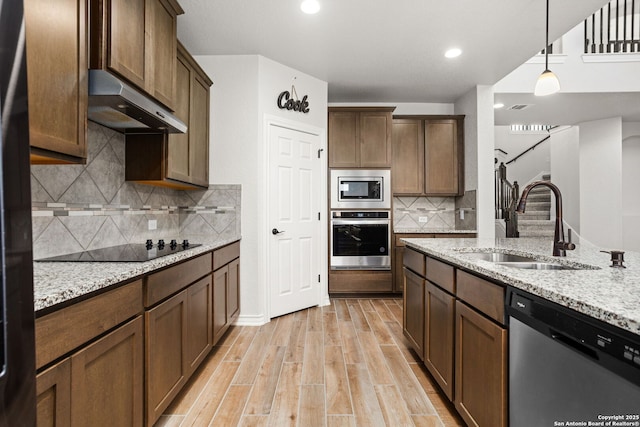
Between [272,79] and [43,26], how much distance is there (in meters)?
2.41

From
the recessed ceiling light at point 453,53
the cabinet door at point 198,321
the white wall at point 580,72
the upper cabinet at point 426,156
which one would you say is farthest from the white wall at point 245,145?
the white wall at point 580,72

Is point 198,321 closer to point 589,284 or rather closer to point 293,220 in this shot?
point 293,220

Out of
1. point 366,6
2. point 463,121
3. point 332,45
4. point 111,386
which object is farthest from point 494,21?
point 111,386

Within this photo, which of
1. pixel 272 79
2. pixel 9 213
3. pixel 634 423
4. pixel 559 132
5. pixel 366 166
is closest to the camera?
pixel 9 213

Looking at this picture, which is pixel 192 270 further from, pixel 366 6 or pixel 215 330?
pixel 366 6

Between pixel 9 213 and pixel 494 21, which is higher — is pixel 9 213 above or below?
below

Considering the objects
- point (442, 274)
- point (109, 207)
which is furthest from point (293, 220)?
point (442, 274)

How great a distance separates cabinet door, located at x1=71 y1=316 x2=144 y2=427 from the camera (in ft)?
3.46

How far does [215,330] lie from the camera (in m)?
2.50

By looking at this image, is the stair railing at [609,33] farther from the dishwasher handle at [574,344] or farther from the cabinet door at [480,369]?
the dishwasher handle at [574,344]

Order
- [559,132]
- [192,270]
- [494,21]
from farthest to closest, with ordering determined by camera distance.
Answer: [559,132] → [494,21] → [192,270]

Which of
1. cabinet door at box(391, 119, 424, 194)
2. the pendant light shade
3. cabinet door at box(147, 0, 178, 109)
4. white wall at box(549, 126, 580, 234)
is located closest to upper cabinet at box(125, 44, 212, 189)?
cabinet door at box(147, 0, 178, 109)

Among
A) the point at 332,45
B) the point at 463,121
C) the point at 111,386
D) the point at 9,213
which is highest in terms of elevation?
the point at 332,45

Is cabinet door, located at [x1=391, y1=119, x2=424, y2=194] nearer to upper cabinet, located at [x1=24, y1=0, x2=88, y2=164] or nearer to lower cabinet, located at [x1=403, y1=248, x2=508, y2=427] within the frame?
lower cabinet, located at [x1=403, y1=248, x2=508, y2=427]
